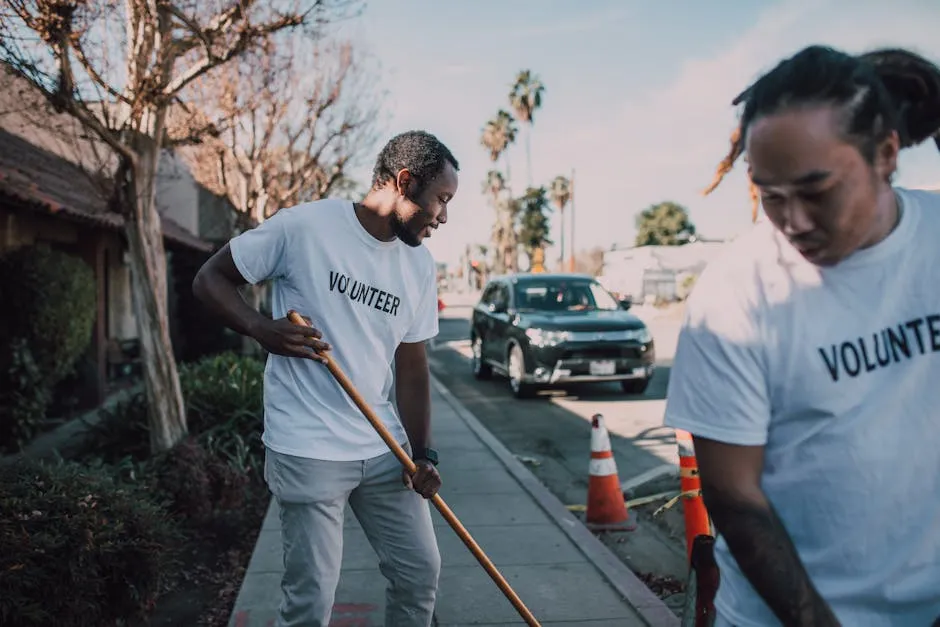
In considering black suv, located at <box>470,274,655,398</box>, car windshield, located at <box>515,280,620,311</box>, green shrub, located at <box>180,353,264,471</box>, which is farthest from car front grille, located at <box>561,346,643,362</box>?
green shrub, located at <box>180,353,264,471</box>

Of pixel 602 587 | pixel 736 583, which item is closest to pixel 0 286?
pixel 602 587

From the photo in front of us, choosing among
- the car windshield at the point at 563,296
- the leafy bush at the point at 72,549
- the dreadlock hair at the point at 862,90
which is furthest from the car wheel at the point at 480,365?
the dreadlock hair at the point at 862,90

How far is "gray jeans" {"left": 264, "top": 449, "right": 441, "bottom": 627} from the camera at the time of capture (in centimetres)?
255

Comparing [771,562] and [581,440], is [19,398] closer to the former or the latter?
[581,440]

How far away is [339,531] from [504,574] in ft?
7.11

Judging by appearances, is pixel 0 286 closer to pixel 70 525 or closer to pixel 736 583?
pixel 70 525

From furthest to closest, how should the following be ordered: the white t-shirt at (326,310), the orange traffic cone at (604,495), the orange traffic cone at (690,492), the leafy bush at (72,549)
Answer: the orange traffic cone at (604,495) < the orange traffic cone at (690,492) < the leafy bush at (72,549) < the white t-shirt at (326,310)

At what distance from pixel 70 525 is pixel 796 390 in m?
2.85

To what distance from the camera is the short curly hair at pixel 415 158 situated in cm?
273

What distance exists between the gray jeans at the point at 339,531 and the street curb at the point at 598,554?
1598mm

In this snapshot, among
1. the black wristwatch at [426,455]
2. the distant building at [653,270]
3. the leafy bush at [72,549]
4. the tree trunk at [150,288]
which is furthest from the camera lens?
the distant building at [653,270]

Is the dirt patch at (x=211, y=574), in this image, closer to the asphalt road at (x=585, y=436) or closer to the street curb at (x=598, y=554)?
the street curb at (x=598, y=554)

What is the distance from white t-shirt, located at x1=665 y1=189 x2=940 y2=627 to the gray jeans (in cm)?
143

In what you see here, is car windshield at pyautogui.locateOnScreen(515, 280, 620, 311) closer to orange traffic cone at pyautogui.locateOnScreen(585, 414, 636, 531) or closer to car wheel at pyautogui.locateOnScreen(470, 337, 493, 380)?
car wheel at pyautogui.locateOnScreen(470, 337, 493, 380)
